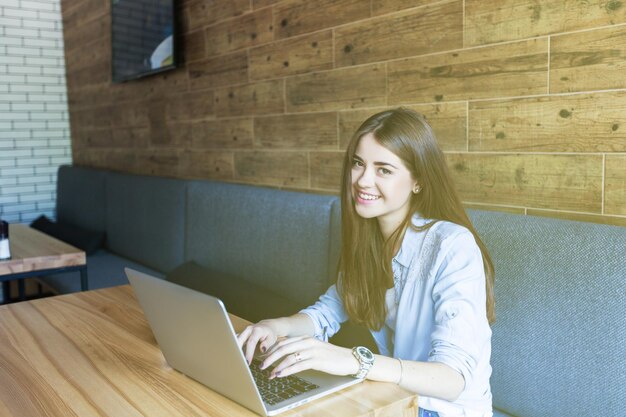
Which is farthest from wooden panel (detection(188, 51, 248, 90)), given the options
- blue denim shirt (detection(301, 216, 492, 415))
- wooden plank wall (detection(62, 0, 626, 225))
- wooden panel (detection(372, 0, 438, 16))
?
blue denim shirt (detection(301, 216, 492, 415))

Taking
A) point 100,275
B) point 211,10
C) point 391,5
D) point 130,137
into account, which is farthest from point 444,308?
point 130,137

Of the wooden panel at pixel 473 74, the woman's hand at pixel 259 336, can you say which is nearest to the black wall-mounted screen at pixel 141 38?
the wooden panel at pixel 473 74

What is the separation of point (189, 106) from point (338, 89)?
1388mm

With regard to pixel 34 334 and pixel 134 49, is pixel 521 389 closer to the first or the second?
pixel 34 334

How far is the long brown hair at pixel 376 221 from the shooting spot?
1.42 m

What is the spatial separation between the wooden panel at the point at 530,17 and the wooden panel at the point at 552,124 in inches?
7.6

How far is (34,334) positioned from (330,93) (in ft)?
4.91

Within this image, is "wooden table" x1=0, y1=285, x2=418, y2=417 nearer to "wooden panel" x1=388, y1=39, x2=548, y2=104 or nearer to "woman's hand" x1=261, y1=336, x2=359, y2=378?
"woman's hand" x1=261, y1=336, x2=359, y2=378

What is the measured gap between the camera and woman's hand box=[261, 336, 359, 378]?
3.55 feet

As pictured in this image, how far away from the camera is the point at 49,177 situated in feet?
17.5

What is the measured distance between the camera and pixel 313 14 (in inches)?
101

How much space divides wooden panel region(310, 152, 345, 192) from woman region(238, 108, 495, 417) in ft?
3.11

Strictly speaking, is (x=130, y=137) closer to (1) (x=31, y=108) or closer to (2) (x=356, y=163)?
(1) (x=31, y=108)

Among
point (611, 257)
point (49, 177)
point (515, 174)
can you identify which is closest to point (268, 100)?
point (515, 174)
